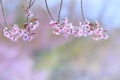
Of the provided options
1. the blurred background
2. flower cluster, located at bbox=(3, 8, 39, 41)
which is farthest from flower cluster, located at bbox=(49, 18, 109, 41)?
the blurred background

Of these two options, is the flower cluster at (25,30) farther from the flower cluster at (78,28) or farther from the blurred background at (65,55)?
the blurred background at (65,55)

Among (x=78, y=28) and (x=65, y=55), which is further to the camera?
(x=65, y=55)

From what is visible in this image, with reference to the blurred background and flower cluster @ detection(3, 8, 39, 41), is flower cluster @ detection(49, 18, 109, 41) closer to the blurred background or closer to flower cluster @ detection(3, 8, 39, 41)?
flower cluster @ detection(3, 8, 39, 41)

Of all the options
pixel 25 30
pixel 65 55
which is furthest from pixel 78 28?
pixel 65 55

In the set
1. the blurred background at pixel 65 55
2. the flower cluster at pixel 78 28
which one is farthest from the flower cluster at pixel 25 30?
the blurred background at pixel 65 55

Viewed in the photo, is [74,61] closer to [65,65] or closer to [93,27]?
[65,65]

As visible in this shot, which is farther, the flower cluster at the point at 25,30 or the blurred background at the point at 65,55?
the blurred background at the point at 65,55

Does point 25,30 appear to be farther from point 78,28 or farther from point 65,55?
point 65,55

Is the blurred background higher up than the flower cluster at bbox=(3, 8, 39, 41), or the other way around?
the blurred background

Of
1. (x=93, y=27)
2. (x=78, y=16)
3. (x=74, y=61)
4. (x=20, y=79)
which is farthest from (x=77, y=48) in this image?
(x=93, y=27)
